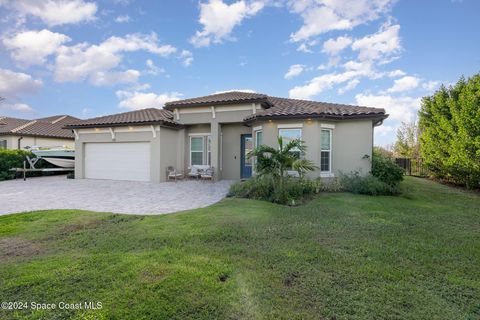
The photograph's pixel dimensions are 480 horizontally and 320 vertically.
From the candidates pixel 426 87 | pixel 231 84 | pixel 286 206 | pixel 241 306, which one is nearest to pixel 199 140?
pixel 231 84

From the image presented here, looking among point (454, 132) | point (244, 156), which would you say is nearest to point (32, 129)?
point (244, 156)

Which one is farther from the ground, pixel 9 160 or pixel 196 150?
pixel 196 150

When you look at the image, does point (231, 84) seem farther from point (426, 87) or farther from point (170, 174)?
point (426, 87)

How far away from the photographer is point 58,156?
18.3 m

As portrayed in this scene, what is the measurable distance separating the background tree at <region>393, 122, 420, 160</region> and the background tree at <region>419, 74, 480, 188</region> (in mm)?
6200

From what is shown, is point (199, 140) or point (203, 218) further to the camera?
point (199, 140)

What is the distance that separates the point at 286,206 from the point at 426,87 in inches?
638

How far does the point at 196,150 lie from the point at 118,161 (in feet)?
16.1

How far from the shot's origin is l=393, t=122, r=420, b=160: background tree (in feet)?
76.0

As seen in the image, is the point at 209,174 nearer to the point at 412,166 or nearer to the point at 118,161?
the point at 118,161

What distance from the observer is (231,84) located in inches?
820

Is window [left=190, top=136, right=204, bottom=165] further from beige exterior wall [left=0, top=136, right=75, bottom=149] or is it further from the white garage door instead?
beige exterior wall [left=0, top=136, right=75, bottom=149]

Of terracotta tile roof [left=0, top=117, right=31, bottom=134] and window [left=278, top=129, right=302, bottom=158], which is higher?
terracotta tile roof [left=0, top=117, right=31, bottom=134]

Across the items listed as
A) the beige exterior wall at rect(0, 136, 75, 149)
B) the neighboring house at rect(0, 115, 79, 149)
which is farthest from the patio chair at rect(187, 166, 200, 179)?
the beige exterior wall at rect(0, 136, 75, 149)
